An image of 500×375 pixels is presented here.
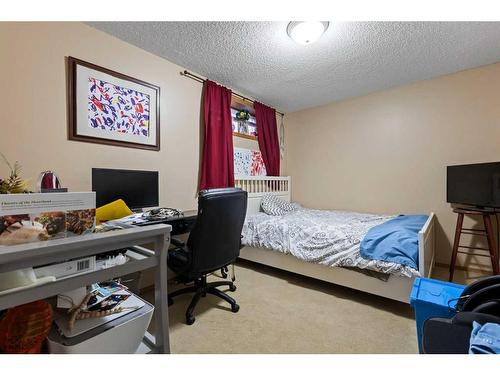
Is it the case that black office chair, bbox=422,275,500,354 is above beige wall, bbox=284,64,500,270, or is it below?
below

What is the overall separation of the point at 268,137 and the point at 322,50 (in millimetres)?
1661

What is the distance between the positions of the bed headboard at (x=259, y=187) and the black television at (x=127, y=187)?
1.29 m

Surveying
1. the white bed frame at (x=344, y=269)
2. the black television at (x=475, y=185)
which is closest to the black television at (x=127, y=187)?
the white bed frame at (x=344, y=269)

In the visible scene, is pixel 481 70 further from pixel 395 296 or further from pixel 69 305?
pixel 69 305

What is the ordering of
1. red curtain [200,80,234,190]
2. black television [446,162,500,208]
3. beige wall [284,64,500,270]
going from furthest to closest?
red curtain [200,80,234,190]
beige wall [284,64,500,270]
black television [446,162,500,208]

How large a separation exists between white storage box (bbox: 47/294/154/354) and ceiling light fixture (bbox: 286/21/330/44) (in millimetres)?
2128

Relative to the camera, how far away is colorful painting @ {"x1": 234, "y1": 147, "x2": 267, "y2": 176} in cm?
335

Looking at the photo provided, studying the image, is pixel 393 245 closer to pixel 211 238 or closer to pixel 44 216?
pixel 211 238

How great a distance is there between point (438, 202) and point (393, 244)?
1.66 meters

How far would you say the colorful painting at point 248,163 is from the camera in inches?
132

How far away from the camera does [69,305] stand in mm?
861

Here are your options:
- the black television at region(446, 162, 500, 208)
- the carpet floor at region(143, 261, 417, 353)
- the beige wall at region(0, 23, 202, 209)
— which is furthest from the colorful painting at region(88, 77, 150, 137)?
the black television at region(446, 162, 500, 208)

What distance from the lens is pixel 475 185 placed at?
7.68 ft

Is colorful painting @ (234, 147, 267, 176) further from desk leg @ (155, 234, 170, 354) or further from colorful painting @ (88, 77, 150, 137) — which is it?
desk leg @ (155, 234, 170, 354)
